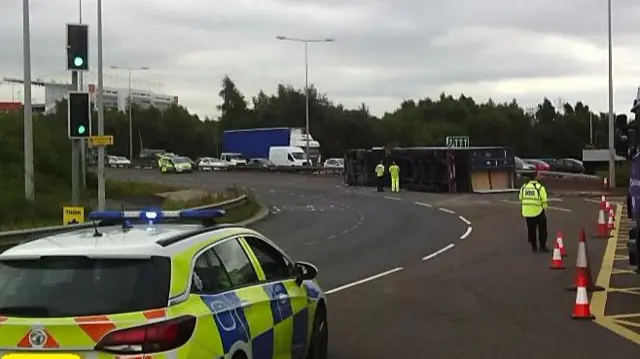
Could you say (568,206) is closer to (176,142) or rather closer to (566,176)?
(566,176)

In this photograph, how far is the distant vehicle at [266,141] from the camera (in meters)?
83.8

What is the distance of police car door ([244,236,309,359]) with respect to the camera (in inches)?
272

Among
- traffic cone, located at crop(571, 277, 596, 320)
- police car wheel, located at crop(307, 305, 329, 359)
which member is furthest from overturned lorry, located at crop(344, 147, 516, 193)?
police car wheel, located at crop(307, 305, 329, 359)

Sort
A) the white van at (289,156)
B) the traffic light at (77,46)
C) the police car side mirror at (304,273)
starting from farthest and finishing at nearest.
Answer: the white van at (289,156) < the traffic light at (77,46) < the police car side mirror at (304,273)

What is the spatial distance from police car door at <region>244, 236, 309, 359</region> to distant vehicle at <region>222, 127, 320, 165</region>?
72.0 m

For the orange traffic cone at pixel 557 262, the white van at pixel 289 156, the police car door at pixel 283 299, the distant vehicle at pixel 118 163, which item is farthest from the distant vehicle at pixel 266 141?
the police car door at pixel 283 299

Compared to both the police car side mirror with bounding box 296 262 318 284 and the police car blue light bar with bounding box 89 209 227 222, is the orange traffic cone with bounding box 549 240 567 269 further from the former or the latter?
the police car blue light bar with bounding box 89 209 227 222

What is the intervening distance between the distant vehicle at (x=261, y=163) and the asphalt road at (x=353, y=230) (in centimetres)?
3292

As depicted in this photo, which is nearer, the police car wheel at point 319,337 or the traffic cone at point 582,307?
the police car wheel at point 319,337

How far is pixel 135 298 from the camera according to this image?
540cm

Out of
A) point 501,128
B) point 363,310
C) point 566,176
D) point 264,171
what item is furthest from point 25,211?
point 501,128

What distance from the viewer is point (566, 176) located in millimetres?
58562

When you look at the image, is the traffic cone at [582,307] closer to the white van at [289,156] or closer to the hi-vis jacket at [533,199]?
the hi-vis jacket at [533,199]

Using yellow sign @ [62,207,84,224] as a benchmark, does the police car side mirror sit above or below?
above
